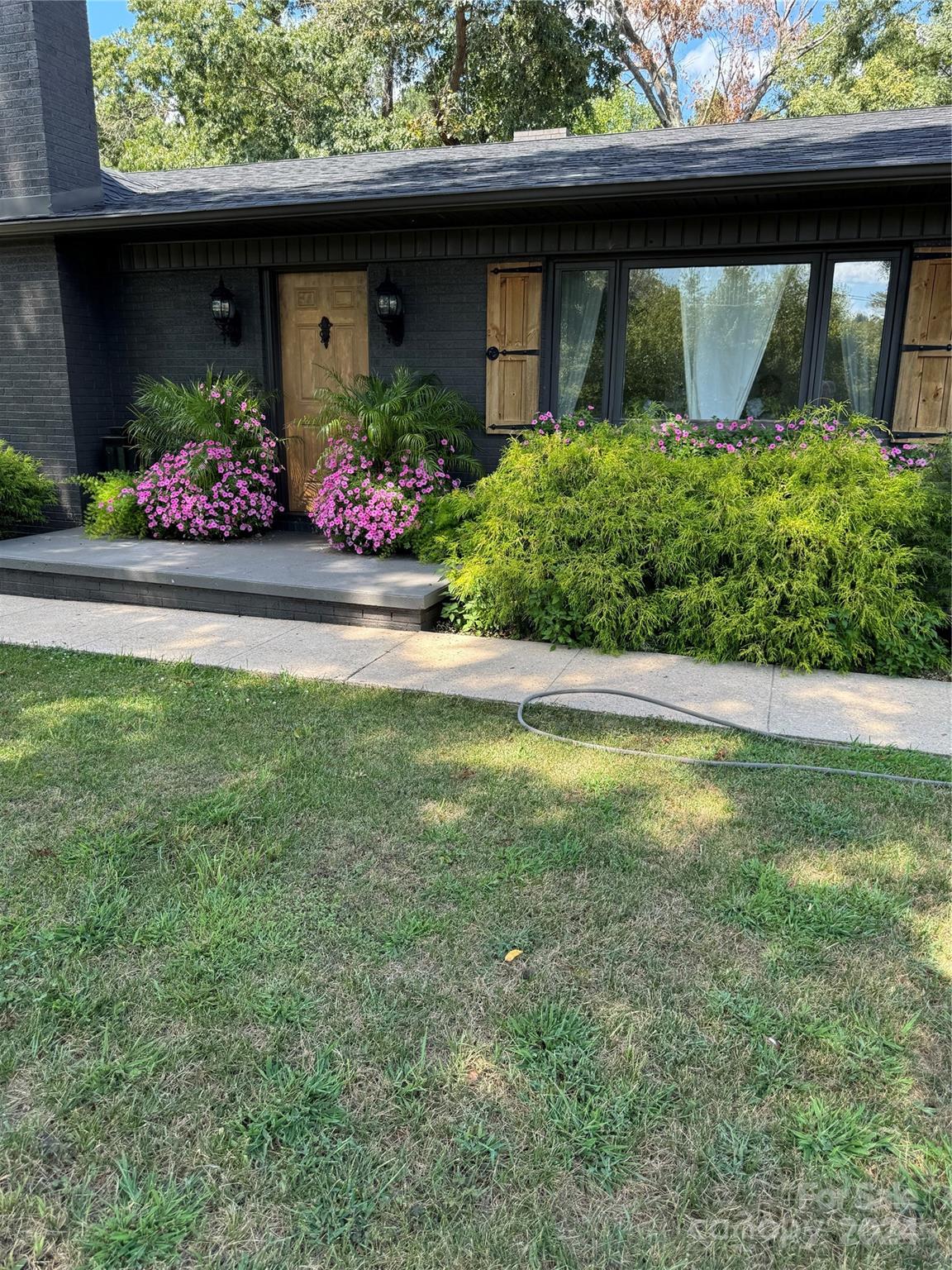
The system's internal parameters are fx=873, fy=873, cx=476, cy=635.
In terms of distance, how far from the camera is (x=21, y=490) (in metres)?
7.32

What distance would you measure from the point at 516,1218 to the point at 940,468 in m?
4.61

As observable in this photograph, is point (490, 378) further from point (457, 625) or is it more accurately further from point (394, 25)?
point (394, 25)

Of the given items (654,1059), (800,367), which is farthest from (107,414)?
(654,1059)

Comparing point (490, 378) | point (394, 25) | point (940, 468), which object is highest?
point (394, 25)

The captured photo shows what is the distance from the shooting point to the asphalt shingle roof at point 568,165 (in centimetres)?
582

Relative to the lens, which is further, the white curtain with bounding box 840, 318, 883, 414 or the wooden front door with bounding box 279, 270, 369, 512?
the wooden front door with bounding box 279, 270, 369, 512

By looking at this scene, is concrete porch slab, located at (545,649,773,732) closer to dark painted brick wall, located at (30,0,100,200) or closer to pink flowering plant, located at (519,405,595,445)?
pink flowering plant, located at (519,405,595,445)

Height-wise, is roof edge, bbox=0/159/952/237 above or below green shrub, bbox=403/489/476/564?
above

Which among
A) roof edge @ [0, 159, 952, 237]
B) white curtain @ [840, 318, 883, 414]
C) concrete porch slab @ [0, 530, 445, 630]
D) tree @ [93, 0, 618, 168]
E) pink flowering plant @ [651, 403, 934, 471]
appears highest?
tree @ [93, 0, 618, 168]

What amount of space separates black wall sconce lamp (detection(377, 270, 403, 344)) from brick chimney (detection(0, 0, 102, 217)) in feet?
9.76

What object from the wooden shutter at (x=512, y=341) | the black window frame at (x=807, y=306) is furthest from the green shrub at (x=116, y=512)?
the black window frame at (x=807, y=306)

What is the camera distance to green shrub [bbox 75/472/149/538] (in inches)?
Answer: 281

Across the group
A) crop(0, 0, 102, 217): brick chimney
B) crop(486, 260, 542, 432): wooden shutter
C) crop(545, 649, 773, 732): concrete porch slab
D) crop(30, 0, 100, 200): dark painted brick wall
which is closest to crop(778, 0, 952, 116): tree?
crop(486, 260, 542, 432): wooden shutter

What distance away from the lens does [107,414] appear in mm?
8109
